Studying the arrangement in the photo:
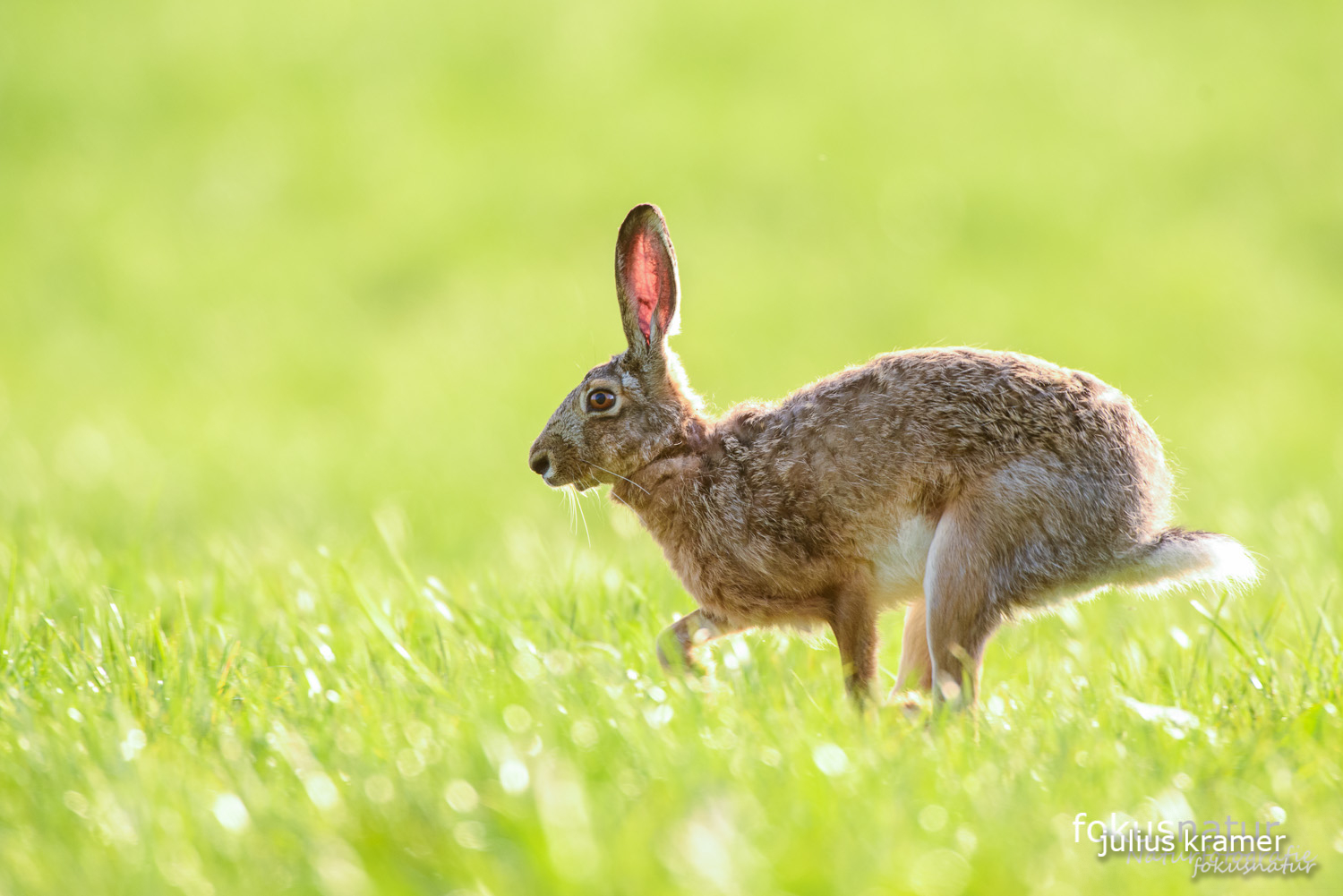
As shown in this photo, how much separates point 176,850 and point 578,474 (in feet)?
7.76

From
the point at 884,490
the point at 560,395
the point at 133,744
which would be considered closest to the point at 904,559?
the point at 884,490

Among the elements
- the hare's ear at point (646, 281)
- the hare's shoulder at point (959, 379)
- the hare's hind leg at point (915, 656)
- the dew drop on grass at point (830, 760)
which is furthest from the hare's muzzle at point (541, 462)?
the dew drop on grass at point (830, 760)

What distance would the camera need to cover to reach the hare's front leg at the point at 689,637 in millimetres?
4359

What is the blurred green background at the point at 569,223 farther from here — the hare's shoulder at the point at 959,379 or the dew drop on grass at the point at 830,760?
the dew drop on grass at the point at 830,760

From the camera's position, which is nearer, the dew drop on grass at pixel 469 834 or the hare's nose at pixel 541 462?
the dew drop on grass at pixel 469 834

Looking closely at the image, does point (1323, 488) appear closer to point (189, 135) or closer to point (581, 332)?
point (581, 332)

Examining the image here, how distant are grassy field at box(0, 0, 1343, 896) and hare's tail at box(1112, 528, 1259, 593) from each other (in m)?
0.24

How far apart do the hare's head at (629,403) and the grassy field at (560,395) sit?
36 cm

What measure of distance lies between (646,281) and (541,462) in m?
0.79

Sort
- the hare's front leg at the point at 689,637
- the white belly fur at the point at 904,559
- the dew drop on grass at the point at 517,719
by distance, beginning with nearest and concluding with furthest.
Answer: the dew drop on grass at the point at 517,719 < the hare's front leg at the point at 689,637 < the white belly fur at the point at 904,559

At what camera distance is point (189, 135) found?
15.6 m

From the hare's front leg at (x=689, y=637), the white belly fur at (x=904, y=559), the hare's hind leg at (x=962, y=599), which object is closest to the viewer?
the hare's hind leg at (x=962, y=599)

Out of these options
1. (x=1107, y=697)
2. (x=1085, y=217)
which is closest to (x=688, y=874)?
(x=1107, y=697)

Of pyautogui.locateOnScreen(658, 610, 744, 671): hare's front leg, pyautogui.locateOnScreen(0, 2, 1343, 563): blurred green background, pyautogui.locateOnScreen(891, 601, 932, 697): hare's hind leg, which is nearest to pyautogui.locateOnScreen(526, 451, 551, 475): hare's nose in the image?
pyautogui.locateOnScreen(658, 610, 744, 671): hare's front leg
